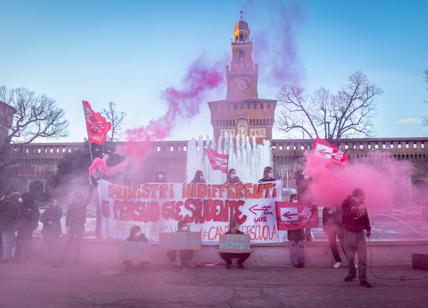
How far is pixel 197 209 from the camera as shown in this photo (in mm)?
9984

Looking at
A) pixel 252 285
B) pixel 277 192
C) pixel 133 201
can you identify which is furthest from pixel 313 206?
pixel 133 201

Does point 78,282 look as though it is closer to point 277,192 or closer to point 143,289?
point 143,289

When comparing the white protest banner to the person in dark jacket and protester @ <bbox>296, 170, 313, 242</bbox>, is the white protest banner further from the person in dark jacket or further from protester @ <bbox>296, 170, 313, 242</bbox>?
the person in dark jacket

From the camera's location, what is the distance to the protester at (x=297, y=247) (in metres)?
9.00

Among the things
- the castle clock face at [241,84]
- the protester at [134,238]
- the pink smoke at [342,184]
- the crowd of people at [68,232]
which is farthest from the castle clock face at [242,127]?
the protester at [134,238]

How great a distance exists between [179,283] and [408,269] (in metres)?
5.37

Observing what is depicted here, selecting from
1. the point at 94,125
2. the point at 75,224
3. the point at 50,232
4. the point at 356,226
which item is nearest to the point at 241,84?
the point at 94,125

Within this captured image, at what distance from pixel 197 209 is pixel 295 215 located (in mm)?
2596

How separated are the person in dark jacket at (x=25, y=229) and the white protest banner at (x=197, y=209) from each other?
6.14ft

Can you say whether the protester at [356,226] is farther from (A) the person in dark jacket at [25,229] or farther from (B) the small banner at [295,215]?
(A) the person in dark jacket at [25,229]

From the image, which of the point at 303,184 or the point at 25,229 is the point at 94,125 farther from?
the point at 303,184

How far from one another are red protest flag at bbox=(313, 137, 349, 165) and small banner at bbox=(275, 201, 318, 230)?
53.3 inches

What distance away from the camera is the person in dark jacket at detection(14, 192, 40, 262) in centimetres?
994

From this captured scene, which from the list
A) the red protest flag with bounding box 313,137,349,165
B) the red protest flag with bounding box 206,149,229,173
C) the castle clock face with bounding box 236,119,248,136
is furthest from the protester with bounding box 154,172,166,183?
the castle clock face with bounding box 236,119,248,136
